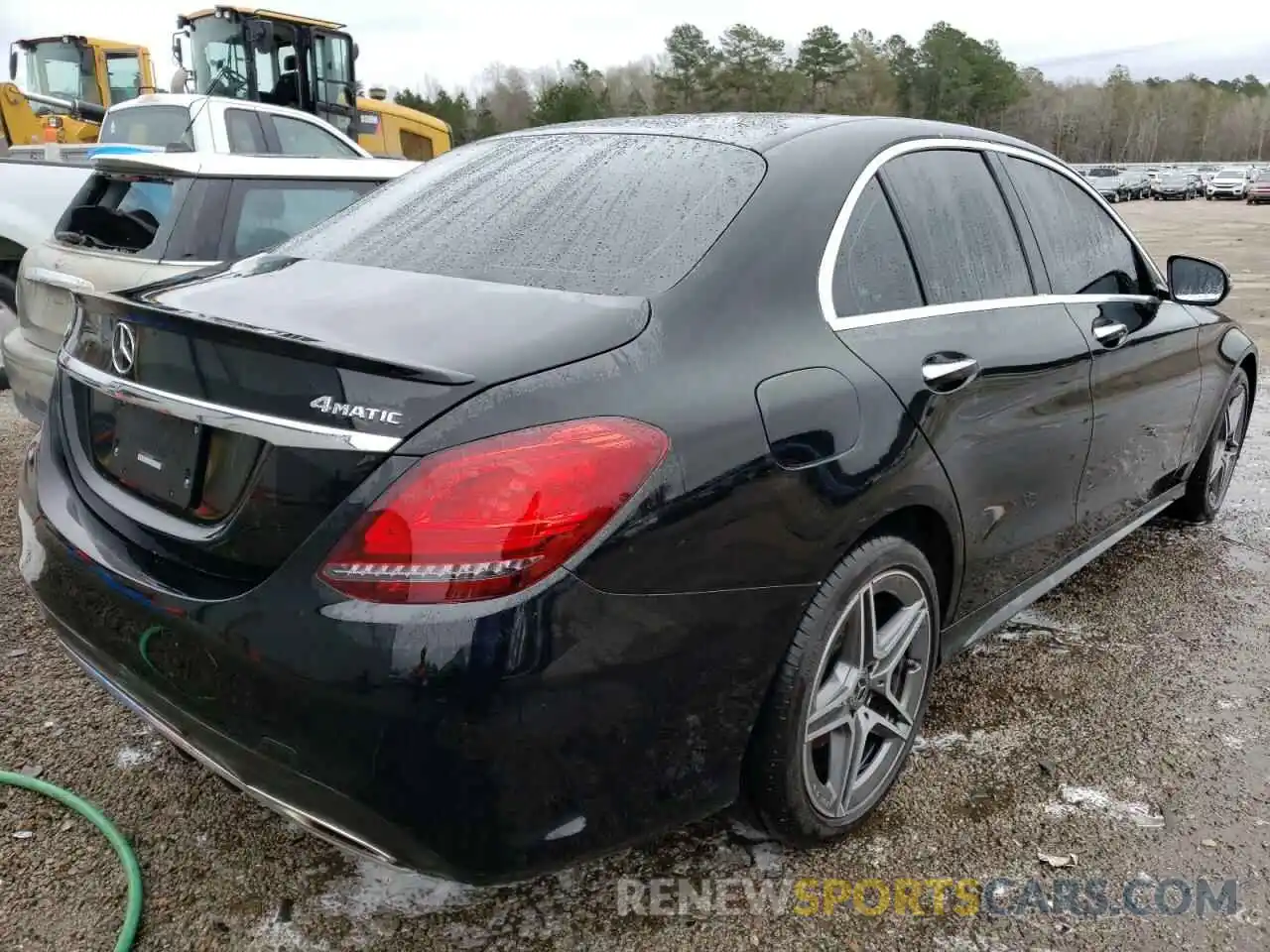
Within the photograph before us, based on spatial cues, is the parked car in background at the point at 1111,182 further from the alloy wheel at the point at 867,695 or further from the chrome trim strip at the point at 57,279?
the alloy wheel at the point at 867,695

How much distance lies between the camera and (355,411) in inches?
63.4

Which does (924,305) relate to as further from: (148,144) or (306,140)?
(148,144)

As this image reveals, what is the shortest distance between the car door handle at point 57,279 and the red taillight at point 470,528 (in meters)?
3.07

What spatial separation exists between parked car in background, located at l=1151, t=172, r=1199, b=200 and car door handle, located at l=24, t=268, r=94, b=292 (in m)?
62.6

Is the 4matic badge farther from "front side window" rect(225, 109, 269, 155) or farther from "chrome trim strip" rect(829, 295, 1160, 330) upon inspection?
"front side window" rect(225, 109, 269, 155)

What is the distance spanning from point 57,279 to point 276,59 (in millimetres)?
10632

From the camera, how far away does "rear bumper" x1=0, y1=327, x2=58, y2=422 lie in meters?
4.17

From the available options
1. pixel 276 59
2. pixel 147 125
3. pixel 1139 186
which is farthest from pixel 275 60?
pixel 1139 186

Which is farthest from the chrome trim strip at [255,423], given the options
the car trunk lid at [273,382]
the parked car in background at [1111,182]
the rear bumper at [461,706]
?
the parked car in background at [1111,182]

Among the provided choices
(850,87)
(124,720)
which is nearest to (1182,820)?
(124,720)

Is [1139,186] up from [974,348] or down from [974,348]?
down

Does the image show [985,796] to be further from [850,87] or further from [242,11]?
[850,87]

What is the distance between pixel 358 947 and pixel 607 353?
1253mm


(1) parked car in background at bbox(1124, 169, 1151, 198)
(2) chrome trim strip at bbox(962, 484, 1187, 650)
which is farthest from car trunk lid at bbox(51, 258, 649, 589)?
(1) parked car in background at bbox(1124, 169, 1151, 198)
